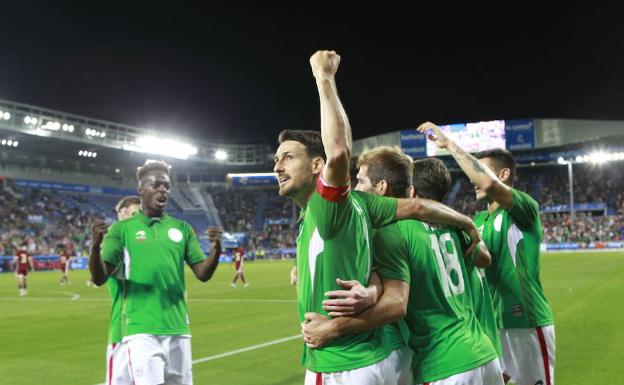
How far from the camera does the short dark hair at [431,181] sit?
12.5 feet

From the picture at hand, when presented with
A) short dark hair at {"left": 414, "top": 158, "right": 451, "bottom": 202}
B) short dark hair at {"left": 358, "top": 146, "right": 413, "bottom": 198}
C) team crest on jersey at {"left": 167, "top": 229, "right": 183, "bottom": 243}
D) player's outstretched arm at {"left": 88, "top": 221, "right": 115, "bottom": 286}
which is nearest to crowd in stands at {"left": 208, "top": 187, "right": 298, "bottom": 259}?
team crest on jersey at {"left": 167, "top": 229, "right": 183, "bottom": 243}

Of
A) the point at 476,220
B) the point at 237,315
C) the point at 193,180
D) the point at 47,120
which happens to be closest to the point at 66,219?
the point at 47,120

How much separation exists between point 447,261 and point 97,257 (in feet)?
9.81

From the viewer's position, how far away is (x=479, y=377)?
3.37 m

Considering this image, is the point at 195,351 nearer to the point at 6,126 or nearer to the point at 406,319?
the point at 406,319

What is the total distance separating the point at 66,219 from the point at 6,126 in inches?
462

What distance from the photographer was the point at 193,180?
7800cm

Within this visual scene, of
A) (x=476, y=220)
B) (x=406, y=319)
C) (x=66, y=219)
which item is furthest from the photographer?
(x=66, y=219)

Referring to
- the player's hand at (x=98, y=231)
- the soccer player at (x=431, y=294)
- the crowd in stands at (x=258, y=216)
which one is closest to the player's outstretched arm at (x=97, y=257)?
the player's hand at (x=98, y=231)

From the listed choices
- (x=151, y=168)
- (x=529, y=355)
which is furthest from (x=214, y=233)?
(x=529, y=355)

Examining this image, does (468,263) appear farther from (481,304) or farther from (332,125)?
(332,125)

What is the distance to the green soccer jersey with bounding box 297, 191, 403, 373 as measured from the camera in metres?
2.75

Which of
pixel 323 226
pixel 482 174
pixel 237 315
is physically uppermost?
pixel 482 174

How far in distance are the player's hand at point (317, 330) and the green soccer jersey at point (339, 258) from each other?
37 mm
